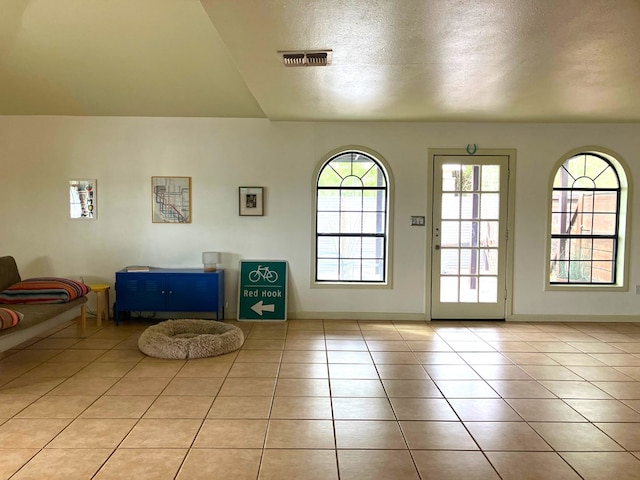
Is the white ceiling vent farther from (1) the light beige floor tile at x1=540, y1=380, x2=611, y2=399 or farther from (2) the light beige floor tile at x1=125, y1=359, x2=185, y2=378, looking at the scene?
(1) the light beige floor tile at x1=540, y1=380, x2=611, y2=399

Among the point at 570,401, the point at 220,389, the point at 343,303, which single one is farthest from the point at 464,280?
the point at 220,389

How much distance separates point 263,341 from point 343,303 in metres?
1.41

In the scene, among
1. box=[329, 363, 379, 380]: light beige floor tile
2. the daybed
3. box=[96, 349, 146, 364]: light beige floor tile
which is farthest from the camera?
box=[96, 349, 146, 364]: light beige floor tile

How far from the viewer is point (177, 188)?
18.7 feet

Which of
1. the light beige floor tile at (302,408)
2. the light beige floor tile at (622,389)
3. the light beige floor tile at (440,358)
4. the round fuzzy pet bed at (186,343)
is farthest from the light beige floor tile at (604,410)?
the round fuzzy pet bed at (186,343)

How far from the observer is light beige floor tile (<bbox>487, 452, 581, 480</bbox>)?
2.33 m

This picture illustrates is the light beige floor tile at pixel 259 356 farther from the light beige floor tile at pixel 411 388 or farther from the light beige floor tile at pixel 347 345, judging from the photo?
the light beige floor tile at pixel 411 388

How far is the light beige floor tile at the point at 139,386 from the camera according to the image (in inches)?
133

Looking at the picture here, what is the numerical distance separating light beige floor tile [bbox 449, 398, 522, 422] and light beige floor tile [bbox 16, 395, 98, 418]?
2.63 metres

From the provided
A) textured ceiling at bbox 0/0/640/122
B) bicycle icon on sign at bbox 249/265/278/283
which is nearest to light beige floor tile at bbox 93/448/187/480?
textured ceiling at bbox 0/0/640/122

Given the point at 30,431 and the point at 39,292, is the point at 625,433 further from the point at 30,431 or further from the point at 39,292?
the point at 39,292

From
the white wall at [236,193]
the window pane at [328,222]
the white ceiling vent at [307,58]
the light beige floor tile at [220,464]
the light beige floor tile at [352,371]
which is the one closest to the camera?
the light beige floor tile at [220,464]

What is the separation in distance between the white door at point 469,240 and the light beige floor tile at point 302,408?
9.85 ft

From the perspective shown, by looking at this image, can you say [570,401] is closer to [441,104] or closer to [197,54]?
[441,104]
